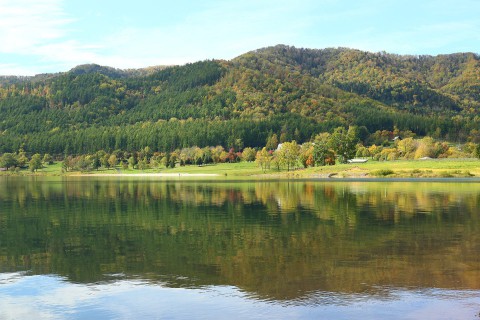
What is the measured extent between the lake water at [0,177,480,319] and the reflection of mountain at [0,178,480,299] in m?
0.09

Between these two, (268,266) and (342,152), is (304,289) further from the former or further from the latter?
(342,152)

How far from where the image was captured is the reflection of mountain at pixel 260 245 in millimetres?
23812

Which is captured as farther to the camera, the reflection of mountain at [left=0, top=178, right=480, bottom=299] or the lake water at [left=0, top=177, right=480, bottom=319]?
the reflection of mountain at [left=0, top=178, right=480, bottom=299]

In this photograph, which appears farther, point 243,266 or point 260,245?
point 260,245

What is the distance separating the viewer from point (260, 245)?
32.5 m

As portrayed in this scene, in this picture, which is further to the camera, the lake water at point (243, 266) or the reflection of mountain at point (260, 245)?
the reflection of mountain at point (260, 245)

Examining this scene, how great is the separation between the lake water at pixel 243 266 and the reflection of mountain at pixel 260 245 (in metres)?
0.09

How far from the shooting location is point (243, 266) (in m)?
26.2

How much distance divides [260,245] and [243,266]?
6409mm

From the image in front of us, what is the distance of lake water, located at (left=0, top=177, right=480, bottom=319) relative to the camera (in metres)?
19.5

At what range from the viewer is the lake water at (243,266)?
19.5 metres

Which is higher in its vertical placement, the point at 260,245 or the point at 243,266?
the point at 243,266

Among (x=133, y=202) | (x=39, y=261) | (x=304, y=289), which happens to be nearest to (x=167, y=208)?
(x=133, y=202)

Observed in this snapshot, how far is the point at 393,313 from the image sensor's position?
60.7 ft
